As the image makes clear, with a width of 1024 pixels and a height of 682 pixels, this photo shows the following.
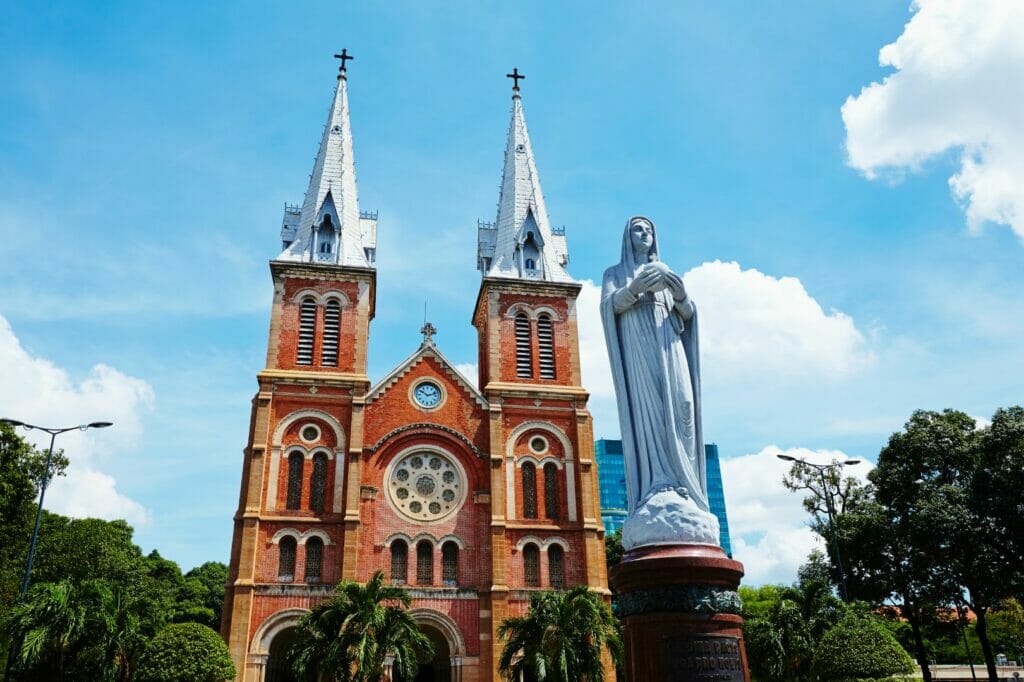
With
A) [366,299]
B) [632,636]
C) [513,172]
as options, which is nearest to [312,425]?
[366,299]

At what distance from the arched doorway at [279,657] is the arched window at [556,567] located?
9.13 meters

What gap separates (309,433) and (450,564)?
709 centimetres

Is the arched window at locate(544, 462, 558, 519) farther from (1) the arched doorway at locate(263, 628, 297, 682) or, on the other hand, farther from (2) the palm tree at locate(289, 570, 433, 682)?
(2) the palm tree at locate(289, 570, 433, 682)

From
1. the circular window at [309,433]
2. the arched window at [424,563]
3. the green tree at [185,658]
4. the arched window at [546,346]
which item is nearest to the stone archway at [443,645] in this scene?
the arched window at [424,563]

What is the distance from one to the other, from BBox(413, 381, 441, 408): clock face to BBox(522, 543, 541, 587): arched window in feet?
21.6

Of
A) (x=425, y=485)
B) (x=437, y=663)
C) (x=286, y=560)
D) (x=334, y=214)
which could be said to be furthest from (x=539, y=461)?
(x=334, y=214)

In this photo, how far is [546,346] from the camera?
34.5 metres

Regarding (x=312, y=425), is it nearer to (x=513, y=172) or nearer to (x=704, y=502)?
(x=513, y=172)

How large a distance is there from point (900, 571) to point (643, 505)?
25.8 m

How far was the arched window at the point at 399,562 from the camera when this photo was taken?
29188mm

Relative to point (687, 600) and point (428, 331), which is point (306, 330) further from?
point (687, 600)

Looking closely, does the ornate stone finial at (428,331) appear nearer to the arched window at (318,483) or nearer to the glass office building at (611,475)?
the arched window at (318,483)

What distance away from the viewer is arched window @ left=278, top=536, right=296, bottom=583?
92.7ft

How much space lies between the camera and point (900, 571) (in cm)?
3025
